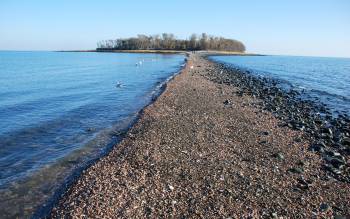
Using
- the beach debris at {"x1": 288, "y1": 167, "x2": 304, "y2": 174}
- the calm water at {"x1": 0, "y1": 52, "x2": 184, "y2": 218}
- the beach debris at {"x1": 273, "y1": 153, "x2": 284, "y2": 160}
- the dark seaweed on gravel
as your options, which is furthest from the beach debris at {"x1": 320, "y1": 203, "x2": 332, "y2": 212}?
the calm water at {"x1": 0, "y1": 52, "x2": 184, "y2": 218}

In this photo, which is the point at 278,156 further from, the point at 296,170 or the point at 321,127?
the point at 321,127

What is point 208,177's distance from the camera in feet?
40.6

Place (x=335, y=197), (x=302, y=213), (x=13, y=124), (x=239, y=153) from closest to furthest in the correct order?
(x=302, y=213) < (x=335, y=197) < (x=239, y=153) < (x=13, y=124)

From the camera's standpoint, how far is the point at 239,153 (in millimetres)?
14992

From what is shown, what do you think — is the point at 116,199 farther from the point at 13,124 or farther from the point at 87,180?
the point at 13,124

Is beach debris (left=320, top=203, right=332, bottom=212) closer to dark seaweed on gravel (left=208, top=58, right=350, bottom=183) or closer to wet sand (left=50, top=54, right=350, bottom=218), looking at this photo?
wet sand (left=50, top=54, right=350, bottom=218)

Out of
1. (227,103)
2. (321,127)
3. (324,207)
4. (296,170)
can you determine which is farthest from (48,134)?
(321,127)

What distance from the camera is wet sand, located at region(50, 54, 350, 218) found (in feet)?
33.4

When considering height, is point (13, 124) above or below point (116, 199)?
below

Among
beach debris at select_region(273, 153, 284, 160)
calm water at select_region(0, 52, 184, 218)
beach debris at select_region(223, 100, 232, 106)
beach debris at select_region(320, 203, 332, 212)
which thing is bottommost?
calm water at select_region(0, 52, 184, 218)

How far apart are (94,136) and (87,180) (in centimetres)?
745

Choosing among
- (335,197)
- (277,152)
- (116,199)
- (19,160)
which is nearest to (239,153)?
(277,152)

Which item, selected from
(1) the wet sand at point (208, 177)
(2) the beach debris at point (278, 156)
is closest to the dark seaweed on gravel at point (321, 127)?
(1) the wet sand at point (208, 177)

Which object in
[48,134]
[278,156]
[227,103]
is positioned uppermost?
[278,156]
